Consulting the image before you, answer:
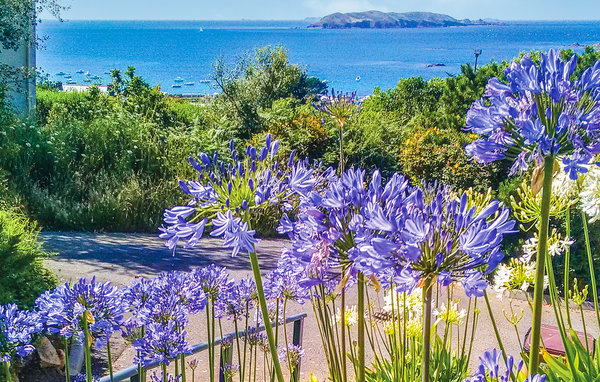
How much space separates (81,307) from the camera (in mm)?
1564

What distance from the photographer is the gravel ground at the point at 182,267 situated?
6.77m

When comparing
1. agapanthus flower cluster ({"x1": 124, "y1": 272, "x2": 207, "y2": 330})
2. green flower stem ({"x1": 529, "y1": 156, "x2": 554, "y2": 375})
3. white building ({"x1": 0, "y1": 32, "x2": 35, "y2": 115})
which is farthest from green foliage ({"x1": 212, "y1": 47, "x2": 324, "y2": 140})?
green flower stem ({"x1": 529, "y1": 156, "x2": 554, "y2": 375})

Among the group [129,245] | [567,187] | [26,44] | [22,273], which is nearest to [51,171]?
[129,245]

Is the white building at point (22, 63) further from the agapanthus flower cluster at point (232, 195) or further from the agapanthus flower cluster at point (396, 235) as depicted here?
the agapanthus flower cluster at point (396, 235)

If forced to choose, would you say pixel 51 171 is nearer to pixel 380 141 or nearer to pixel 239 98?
pixel 239 98

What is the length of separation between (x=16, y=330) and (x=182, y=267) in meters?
7.65

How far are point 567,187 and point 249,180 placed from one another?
4.11 feet

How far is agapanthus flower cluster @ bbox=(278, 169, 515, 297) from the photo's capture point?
1134 mm

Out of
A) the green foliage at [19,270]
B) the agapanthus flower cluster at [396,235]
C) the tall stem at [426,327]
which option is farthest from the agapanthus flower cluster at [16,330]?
the green foliage at [19,270]

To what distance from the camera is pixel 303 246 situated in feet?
4.37

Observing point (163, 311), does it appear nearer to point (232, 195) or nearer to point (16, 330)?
point (16, 330)

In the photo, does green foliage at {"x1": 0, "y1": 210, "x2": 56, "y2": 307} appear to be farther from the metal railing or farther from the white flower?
the white flower

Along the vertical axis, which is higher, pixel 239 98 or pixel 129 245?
pixel 239 98

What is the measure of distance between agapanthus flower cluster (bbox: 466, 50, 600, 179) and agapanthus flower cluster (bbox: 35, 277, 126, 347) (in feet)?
3.17
